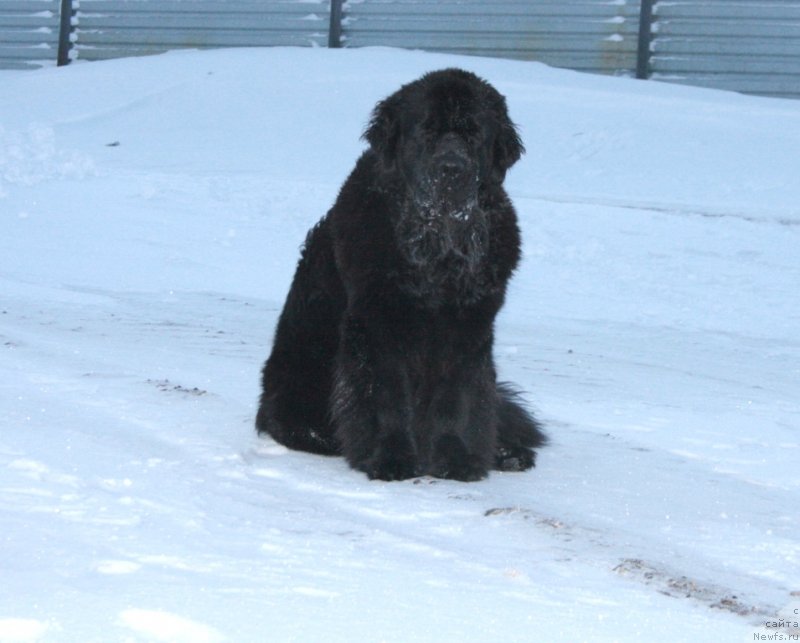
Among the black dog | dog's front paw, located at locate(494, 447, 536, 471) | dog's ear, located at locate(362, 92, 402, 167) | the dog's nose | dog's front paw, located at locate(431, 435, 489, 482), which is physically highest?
dog's ear, located at locate(362, 92, 402, 167)

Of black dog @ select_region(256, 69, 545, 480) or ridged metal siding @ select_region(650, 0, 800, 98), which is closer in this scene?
black dog @ select_region(256, 69, 545, 480)

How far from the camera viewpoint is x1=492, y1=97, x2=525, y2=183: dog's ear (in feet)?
15.1

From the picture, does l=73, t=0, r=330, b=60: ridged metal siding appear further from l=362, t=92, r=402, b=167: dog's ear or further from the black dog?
the black dog

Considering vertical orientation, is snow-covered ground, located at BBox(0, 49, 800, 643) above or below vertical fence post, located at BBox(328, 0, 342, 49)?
below

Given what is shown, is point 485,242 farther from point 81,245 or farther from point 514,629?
point 81,245

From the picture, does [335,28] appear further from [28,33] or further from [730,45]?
[730,45]

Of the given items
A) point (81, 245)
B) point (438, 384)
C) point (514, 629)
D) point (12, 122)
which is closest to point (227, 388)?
point (438, 384)

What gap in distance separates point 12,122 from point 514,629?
11859 millimetres

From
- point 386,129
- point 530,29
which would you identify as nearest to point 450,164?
point 386,129

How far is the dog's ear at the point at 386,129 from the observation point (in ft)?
14.9

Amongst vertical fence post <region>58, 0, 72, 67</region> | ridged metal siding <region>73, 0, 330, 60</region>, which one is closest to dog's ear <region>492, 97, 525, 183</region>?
ridged metal siding <region>73, 0, 330, 60</region>

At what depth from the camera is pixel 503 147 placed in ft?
15.1

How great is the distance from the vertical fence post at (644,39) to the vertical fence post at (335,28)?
11.1ft

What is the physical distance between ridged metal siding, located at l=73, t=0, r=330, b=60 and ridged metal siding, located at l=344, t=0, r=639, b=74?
982mm
